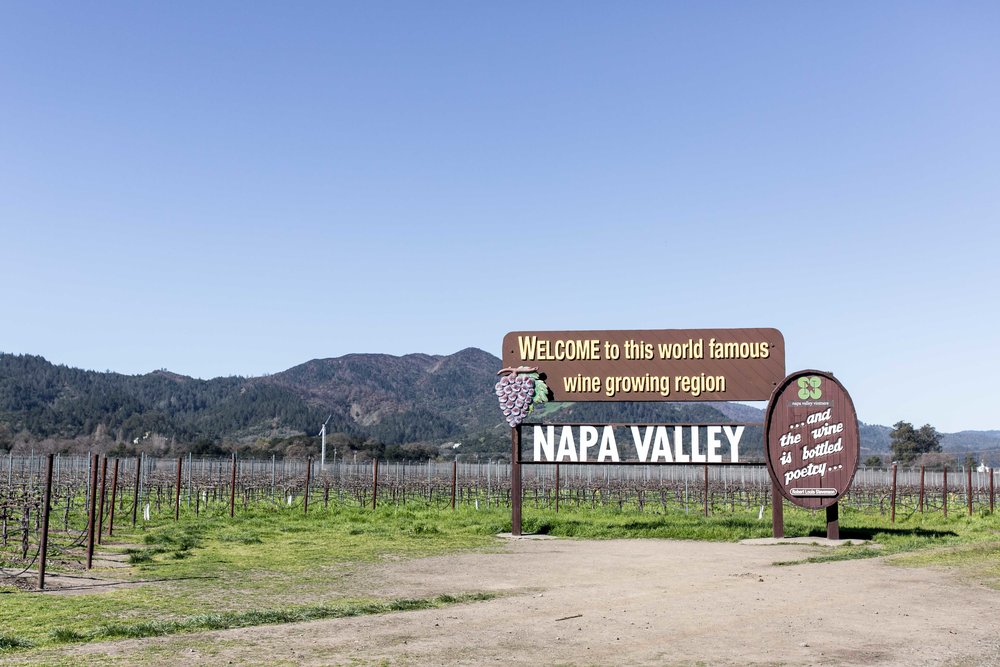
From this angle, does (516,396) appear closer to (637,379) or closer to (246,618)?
(637,379)

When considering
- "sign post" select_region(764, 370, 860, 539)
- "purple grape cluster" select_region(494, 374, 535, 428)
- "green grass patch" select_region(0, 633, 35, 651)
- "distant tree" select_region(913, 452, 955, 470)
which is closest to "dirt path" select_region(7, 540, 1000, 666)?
"green grass patch" select_region(0, 633, 35, 651)

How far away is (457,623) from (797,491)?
16121 millimetres

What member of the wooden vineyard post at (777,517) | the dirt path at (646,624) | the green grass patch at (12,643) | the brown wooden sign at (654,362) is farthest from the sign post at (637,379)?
the green grass patch at (12,643)

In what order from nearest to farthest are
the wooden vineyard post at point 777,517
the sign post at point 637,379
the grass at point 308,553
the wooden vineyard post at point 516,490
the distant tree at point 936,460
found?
the grass at point 308,553 < the wooden vineyard post at point 777,517 < the sign post at point 637,379 < the wooden vineyard post at point 516,490 < the distant tree at point 936,460

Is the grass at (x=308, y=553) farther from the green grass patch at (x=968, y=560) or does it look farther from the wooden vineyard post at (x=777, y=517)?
the wooden vineyard post at (x=777, y=517)

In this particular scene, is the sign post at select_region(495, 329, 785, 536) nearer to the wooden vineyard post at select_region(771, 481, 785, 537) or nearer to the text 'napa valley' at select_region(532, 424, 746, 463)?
the text 'napa valley' at select_region(532, 424, 746, 463)

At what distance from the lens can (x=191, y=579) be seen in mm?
17812

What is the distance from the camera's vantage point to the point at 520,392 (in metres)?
29.0

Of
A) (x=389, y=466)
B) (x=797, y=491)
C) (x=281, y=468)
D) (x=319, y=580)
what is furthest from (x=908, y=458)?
(x=319, y=580)

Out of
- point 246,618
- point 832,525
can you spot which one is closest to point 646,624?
point 246,618

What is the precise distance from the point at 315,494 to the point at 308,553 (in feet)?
130

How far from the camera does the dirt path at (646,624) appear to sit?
1077cm

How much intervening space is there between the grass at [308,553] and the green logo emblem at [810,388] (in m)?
4.10

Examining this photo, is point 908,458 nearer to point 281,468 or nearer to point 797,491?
point 281,468
